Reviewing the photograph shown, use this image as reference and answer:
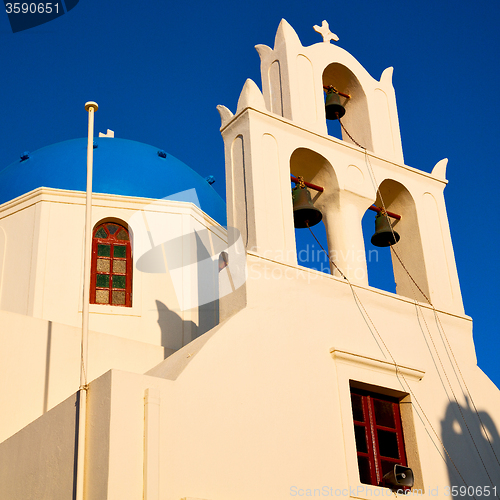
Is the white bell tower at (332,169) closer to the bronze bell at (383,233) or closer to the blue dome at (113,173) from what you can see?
the bronze bell at (383,233)

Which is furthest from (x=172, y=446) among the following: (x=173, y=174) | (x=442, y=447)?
(x=173, y=174)

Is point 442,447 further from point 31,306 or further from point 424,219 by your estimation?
point 31,306

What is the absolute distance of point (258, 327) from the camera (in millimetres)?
7480

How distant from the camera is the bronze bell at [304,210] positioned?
29.6ft

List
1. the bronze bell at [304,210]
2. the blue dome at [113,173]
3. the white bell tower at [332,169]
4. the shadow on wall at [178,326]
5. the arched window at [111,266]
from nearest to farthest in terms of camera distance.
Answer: the white bell tower at [332,169] < the bronze bell at [304,210] < the shadow on wall at [178,326] < the arched window at [111,266] < the blue dome at [113,173]

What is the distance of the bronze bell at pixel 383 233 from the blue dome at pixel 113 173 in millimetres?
3956

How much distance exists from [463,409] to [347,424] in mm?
1798

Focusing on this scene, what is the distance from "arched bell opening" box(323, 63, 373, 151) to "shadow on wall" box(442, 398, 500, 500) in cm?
367

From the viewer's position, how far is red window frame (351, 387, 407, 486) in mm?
7602

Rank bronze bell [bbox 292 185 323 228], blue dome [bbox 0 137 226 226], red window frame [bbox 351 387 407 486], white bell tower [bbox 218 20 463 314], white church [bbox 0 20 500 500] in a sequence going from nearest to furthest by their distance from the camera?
1. white church [bbox 0 20 500 500]
2. red window frame [bbox 351 387 407 486]
3. white bell tower [bbox 218 20 463 314]
4. bronze bell [bbox 292 185 323 228]
5. blue dome [bbox 0 137 226 226]

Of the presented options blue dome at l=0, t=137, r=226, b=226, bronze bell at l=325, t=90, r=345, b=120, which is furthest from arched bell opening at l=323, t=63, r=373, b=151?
blue dome at l=0, t=137, r=226, b=226

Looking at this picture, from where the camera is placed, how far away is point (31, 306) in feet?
35.9

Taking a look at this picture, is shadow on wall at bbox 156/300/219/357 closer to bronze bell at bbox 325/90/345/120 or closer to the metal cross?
bronze bell at bbox 325/90/345/120

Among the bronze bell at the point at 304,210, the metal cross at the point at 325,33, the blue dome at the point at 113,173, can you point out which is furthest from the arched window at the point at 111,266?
the metal cross at the point at 325,33
